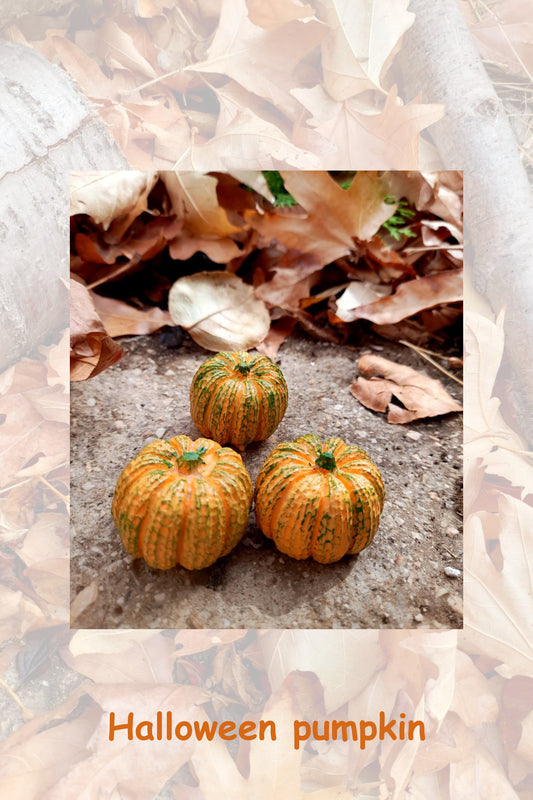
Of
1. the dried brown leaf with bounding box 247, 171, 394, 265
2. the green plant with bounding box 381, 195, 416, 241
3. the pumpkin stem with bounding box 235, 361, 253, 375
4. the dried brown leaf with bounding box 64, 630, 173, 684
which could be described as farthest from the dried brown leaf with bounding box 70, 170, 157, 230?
the dried brown leaf with bounding box 64, 630, 173, 684

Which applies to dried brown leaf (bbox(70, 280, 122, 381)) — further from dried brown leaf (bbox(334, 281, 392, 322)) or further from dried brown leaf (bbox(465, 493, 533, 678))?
dried brown leaf (bbox(465, 493, 533, 678))

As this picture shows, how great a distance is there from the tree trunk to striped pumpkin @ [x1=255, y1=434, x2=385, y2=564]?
0.65 m

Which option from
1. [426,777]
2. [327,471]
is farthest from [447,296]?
[426,777]

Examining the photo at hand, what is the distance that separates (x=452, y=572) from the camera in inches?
49.2

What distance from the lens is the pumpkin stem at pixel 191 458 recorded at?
1.11m

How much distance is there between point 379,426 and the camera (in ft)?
5.02

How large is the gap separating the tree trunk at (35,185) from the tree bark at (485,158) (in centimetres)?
80

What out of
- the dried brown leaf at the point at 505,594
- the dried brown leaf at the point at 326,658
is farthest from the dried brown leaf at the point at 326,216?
the dried brown leaf at the point at 326,658

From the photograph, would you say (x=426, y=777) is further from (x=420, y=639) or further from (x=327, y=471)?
(x=327, y=471)

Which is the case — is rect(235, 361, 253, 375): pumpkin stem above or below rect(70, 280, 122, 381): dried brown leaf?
below

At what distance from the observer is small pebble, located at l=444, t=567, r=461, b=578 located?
4.09ft

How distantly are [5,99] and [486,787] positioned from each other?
5.21 ft

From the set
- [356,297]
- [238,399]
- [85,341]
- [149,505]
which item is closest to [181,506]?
[149,505]

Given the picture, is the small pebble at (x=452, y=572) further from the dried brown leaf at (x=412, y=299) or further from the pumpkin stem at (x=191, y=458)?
the dried brown leaf at (x=412, y=299)
